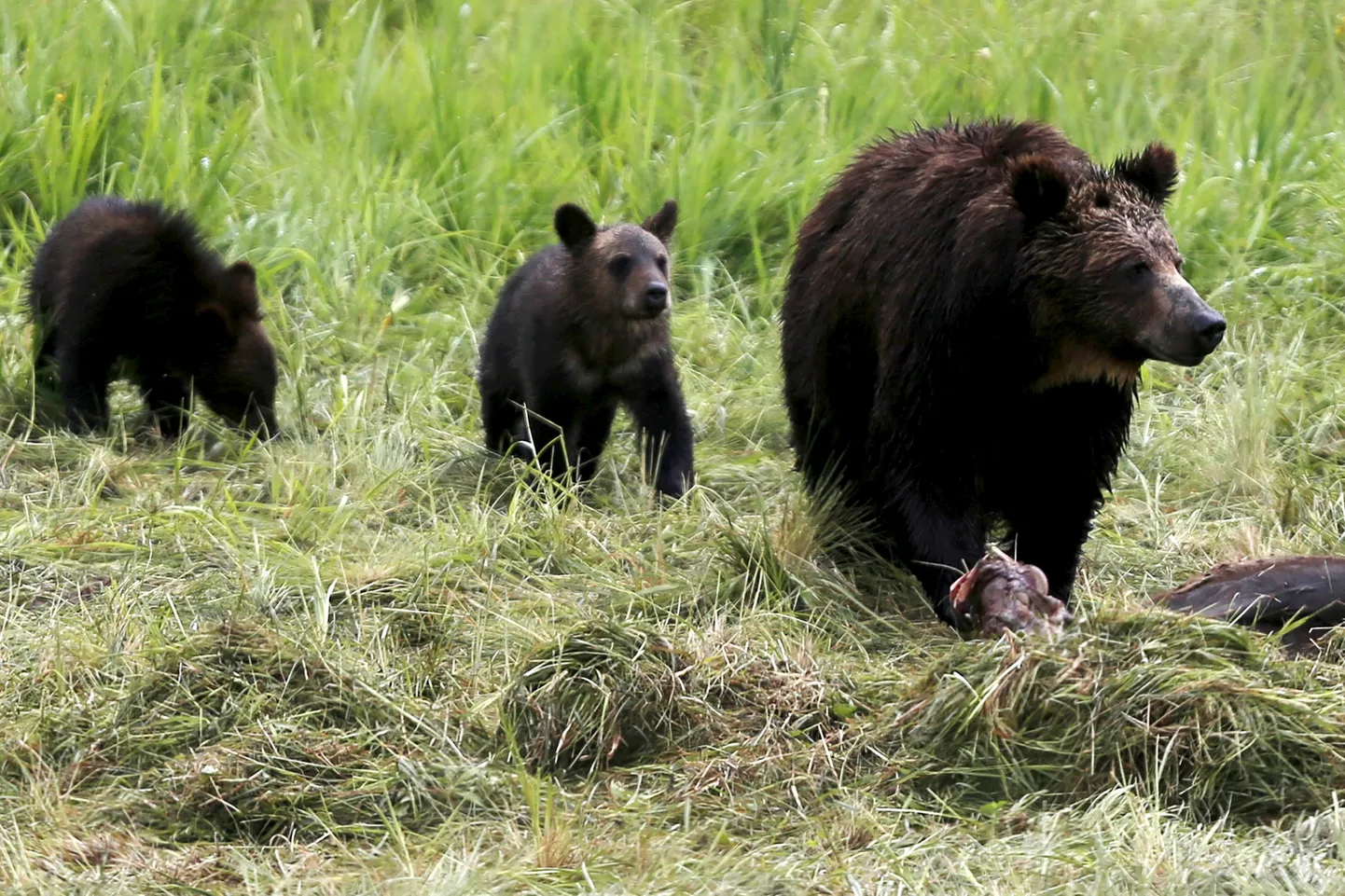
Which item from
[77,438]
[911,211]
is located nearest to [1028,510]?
[911,211]

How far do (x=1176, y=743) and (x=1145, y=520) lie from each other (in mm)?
2200

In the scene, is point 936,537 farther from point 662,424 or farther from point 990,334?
point 662,424

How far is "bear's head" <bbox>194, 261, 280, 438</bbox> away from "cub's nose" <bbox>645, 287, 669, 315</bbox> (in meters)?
1.41

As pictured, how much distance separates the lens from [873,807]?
381 centimetres

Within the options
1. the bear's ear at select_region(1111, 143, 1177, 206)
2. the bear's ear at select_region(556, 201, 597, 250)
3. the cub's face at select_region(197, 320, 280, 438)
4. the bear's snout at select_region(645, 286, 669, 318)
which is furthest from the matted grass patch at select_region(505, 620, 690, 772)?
the cub's face at select_region(197, 320, 280, 438)

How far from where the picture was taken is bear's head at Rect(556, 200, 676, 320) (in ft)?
Answer: 21.3

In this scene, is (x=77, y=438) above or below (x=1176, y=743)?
below

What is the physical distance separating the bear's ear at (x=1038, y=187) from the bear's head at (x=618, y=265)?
2.05 metres

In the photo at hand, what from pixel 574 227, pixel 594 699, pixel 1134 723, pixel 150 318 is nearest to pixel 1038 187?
pixel 1134 723

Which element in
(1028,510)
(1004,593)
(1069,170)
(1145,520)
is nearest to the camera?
(1004,593)

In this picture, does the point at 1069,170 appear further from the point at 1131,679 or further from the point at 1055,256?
the point at 1131,679

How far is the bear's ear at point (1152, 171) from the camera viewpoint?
469cm

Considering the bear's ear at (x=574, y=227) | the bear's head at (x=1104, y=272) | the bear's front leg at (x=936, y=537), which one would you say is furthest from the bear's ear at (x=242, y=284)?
the bear's head at (x=1104, y=272)

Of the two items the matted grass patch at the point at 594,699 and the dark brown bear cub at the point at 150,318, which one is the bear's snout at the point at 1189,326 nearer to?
the matted grass patch at the point at 594,699
